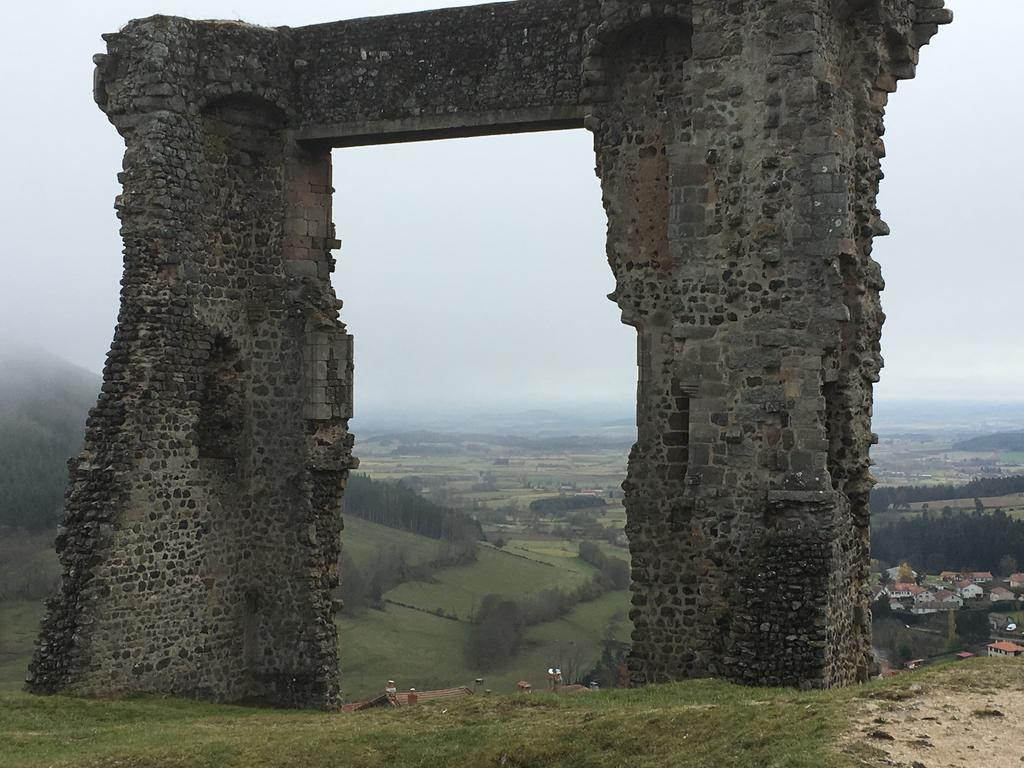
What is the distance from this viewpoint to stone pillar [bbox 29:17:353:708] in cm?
1396

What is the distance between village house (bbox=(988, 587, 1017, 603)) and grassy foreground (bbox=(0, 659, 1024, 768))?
83.0 ft

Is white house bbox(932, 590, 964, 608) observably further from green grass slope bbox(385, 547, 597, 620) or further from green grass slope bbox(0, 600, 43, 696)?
green grass slope bbox(0, 600, 43, 696)

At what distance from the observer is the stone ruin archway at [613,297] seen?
12383 millimetres

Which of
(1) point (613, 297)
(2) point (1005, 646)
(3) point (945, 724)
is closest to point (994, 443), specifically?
(2) point (1005, 646)

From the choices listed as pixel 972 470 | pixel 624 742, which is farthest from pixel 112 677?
pixel 972 470

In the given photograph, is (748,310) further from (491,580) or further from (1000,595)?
(491,580)

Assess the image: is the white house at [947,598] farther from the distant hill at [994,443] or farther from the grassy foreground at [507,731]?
the distant hill at [994,443]

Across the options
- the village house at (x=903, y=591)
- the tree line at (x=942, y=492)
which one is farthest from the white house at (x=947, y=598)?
the tree line at (x=942, y=492)

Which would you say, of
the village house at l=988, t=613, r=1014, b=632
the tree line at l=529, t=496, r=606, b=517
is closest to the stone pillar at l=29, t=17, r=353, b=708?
the village house at l=988, t=613, r=1014, b=632

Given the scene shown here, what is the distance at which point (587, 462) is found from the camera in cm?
13562

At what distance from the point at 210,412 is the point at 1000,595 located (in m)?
26.7

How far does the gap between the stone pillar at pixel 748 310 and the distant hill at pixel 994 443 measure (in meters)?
111

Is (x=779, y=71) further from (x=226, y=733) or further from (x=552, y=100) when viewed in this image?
(x=226, y=733)

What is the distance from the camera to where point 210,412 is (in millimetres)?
15211
